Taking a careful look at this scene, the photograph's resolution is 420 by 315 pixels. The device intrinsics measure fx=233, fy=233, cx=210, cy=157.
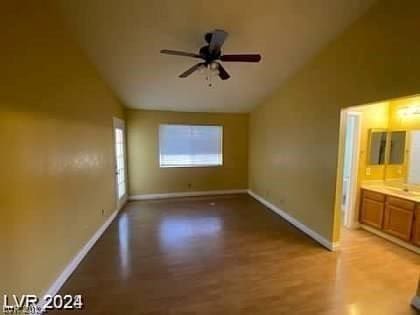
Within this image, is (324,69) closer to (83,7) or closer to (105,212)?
(83,7)

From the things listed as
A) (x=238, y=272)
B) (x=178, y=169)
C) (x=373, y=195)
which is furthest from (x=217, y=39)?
(x=178, y=169)

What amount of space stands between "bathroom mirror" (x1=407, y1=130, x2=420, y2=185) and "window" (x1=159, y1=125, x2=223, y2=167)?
159 inches

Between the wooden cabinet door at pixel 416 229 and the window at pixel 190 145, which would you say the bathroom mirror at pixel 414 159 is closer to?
the wooden cabinet door at pixel 416 229

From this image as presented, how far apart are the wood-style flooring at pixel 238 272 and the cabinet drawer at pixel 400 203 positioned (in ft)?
2.04

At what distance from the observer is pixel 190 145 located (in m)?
6.39

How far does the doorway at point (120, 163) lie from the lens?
5.02m

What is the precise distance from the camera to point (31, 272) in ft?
6.79

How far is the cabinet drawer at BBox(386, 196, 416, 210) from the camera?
3353mm

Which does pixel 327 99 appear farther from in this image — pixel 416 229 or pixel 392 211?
pixel 416 229

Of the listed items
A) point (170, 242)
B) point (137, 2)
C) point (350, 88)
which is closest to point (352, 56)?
point (350, 88)

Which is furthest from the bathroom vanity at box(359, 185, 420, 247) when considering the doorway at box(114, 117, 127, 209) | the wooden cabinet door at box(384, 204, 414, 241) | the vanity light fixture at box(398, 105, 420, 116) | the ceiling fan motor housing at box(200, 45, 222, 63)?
the doorway at box(114, 117, 127, 209)

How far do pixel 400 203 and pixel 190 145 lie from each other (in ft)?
15.0

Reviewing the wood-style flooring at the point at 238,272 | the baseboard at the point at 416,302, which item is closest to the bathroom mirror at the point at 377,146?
the wood-style flooring at the point at 238,272

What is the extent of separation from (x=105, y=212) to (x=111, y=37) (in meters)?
2.93
